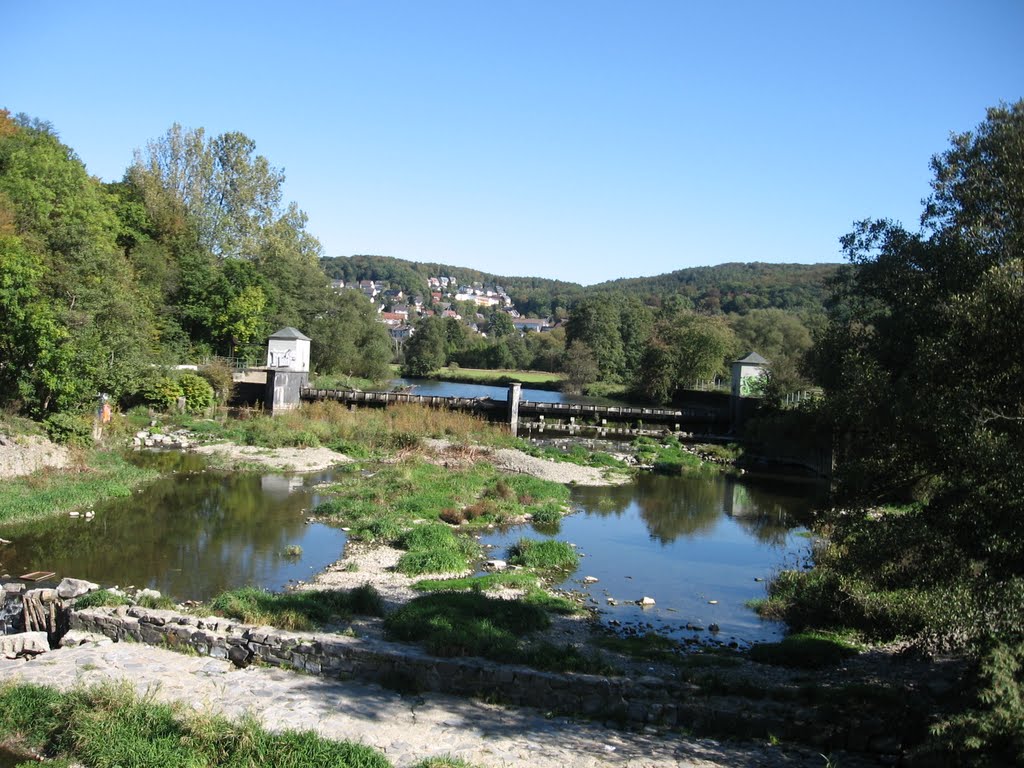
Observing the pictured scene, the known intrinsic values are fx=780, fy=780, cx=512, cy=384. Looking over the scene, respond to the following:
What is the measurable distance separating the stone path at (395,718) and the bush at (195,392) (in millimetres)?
30496

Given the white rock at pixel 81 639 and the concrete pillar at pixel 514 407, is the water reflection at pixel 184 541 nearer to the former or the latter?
the white rock at pixel 81 639

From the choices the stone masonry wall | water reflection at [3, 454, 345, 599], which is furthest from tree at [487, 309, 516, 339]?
the stone masonry wall

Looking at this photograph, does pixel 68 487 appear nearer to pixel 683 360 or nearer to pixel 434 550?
pixel 434 550

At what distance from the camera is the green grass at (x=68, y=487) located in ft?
69.2

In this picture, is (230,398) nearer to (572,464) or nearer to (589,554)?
(572,464)

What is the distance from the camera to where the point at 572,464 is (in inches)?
1417

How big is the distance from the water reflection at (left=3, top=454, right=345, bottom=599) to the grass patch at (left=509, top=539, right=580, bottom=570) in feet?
15.2

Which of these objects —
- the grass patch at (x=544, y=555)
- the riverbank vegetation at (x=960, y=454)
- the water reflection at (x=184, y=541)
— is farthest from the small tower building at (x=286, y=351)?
the riverbank vegetation at (x=960, y=454)

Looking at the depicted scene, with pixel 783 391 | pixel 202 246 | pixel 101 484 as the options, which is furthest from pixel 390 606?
pixel 202 246

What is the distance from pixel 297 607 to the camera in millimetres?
13273

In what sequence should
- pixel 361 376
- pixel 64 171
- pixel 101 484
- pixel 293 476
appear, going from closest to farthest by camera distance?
pixel 101 484 < pixel 293 476 < pixel 64 171 < pixel 361 376

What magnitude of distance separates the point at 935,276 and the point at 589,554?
1185 cm

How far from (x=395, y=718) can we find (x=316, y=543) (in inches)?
460

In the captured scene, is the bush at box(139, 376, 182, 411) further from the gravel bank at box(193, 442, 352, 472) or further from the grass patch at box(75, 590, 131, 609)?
the grass patch at box(75, 590, 131, 609)
